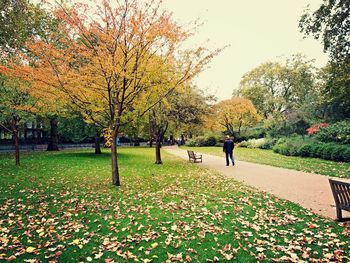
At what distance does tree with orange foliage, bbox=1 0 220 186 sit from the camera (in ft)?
26.6

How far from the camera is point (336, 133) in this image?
811 inches

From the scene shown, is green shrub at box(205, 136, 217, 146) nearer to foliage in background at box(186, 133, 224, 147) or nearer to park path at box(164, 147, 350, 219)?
foliage in background at box(186, 133, 224, 147)

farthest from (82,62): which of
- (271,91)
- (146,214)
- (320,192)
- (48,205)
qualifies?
(271,91)

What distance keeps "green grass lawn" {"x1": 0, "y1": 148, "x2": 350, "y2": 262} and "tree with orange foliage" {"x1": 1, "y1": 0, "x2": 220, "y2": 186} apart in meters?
3.07

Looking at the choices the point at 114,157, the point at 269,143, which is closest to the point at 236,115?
the point at 269,143

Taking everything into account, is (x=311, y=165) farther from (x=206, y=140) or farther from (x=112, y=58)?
(x=206, y=140)

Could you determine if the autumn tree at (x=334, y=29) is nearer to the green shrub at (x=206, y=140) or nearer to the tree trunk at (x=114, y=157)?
the tree trunk at (x=114, y=157)

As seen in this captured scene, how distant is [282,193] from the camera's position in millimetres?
8633

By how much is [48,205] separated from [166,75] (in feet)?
19.4

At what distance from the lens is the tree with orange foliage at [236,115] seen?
43.3 m

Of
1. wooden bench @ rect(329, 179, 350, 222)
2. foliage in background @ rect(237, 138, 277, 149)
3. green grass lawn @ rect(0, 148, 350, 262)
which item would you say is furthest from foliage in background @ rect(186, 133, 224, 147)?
wooden bench @ rect(329, 179, 350, 222)

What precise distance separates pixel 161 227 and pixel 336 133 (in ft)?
67.3

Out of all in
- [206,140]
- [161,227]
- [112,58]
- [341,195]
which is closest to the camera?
[161,227]

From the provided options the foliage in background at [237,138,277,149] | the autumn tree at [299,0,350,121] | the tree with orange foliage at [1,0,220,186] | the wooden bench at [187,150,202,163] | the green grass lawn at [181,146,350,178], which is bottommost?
the green grass lawn at [181,146,350,178]
